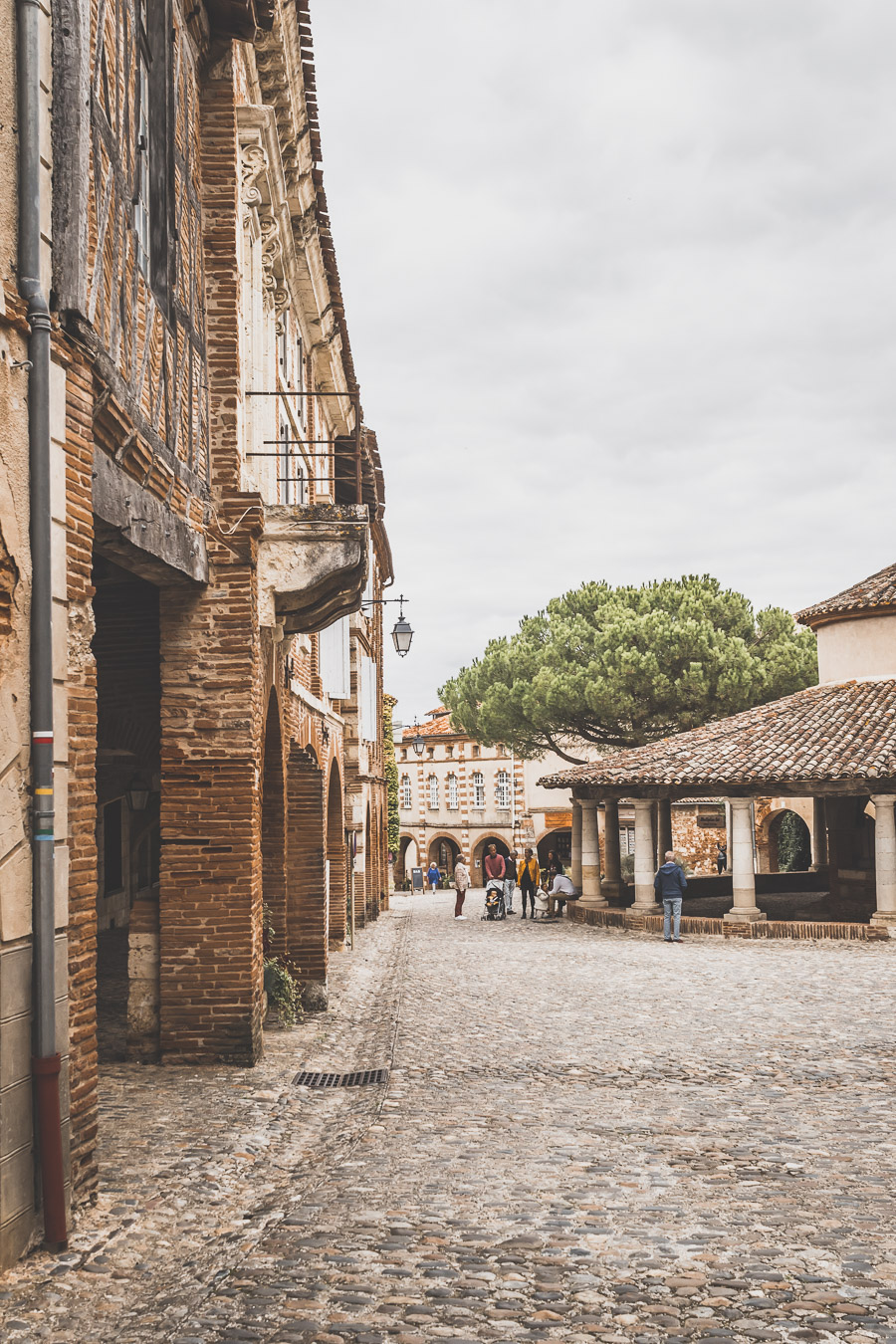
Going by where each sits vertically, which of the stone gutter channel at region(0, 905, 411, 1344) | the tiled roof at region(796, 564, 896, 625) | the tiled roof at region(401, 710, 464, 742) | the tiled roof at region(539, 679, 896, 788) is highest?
the tiled roof at region(796, 564, 896, 625)

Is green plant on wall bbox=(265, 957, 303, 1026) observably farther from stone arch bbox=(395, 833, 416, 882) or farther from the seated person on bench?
stone arch bbox=(395, 833, 416, 882)

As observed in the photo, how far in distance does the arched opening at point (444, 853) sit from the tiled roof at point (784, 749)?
114 feet

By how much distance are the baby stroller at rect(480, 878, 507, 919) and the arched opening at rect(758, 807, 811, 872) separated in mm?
16830

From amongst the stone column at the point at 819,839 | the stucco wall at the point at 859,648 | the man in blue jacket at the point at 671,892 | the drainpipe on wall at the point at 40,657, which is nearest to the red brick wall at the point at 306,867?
the drainpipe on wall at the point at 40,657

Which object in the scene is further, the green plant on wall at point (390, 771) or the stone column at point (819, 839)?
the green plant on wall at point (390, 771)

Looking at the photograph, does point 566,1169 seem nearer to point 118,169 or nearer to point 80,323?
point 80,323

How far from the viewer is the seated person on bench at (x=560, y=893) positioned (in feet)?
87.7

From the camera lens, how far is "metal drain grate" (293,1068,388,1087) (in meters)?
9.03

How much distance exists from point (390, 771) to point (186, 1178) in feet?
107

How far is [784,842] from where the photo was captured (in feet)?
141

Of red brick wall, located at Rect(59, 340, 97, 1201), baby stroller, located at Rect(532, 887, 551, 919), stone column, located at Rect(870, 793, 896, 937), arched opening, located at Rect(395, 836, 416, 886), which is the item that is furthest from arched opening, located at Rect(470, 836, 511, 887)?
red brick wall, located at Rect(59, 340, 97, 1201)

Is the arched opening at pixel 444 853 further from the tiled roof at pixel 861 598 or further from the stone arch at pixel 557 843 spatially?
the tiled roof at pixel 861 598

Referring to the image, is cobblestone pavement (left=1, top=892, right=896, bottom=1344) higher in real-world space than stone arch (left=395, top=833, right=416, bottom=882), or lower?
higher

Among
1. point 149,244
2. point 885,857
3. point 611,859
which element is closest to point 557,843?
point 611,859
